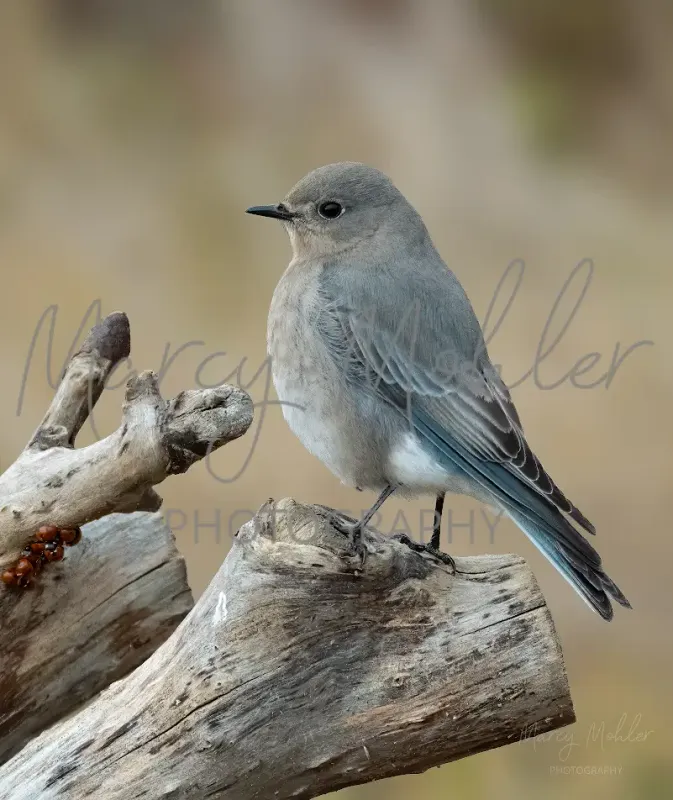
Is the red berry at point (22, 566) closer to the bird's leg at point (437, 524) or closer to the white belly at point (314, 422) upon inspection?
the white belly at point (314, 422)

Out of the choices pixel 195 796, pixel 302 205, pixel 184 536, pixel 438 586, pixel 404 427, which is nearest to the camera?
pixel 195 796

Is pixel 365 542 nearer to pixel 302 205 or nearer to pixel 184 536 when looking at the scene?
pixel 302 205

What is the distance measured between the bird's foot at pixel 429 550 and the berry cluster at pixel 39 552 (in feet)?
2.28

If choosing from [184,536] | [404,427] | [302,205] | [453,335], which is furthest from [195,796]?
[184,536]

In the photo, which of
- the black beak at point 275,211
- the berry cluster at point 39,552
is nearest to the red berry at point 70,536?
the berry cluster at point 39,552

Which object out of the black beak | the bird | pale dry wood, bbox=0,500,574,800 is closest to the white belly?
the bird

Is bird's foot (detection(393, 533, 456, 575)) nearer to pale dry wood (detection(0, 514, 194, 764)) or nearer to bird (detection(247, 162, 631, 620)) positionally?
bird (detection(247, 162, 631, 620))

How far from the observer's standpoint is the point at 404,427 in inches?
89.7

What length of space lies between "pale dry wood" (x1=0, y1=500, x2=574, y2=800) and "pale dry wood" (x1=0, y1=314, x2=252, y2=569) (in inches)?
7.9

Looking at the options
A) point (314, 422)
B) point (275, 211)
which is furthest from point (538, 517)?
point (275, 211)

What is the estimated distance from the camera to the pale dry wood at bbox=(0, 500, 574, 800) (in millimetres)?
1867

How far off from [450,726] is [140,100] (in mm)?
2806

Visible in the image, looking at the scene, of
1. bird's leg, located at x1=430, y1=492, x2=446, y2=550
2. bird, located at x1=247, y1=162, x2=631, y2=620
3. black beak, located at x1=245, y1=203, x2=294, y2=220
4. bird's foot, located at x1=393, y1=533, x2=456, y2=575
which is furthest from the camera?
black beak, located at x1=245, y1=203, x2=294, y2=220

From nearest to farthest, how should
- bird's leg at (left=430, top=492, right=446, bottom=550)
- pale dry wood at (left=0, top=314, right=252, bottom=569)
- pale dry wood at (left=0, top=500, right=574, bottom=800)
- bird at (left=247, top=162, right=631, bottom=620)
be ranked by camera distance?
pale dry wood at (left=0, top=500, right=574, bottom=800), pale dry wood at (left=0, top=314, right=252, bottom=569), bird at (left=247, top=162, right=631, bottom=620), bird's leg at (left=430, top=492, right=446, bottom=550)
